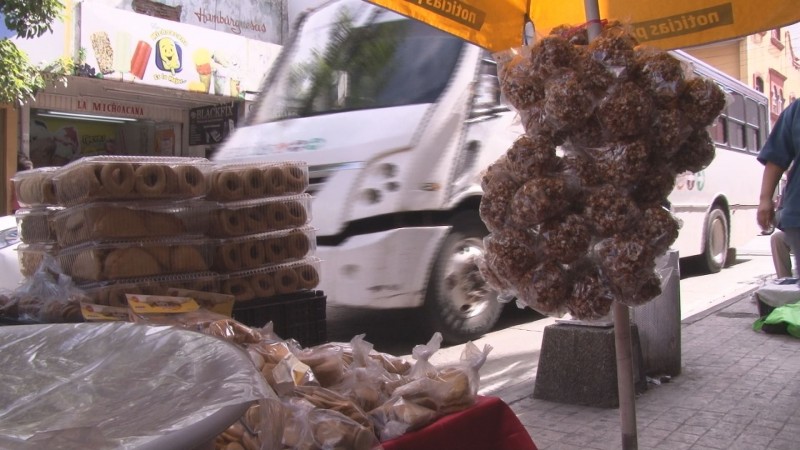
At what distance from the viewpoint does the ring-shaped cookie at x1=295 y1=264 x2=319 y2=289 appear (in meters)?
3.63

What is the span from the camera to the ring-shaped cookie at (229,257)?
3.44 metres

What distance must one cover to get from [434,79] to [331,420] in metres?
4.61

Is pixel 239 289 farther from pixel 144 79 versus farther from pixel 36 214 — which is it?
pixel 144 79

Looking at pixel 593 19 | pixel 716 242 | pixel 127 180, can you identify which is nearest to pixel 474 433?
pixel 593 19

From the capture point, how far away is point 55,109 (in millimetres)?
14883

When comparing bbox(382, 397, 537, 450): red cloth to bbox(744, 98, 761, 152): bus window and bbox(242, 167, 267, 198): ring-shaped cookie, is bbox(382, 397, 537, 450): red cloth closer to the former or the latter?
bbox(242, 167, 267, 198): ring-shaped cookie

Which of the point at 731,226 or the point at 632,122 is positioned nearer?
the point at 632,122

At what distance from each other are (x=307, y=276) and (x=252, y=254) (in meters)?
0.34

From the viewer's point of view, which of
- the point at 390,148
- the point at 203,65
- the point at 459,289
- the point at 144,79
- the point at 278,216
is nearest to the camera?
the point at 278,216

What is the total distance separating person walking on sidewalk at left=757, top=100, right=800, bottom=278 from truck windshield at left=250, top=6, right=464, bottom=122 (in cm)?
275

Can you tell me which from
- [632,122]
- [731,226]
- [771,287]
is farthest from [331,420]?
[731,226]

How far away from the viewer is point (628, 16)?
123 inches

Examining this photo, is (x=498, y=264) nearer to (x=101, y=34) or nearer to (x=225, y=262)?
(x=225, y=262)

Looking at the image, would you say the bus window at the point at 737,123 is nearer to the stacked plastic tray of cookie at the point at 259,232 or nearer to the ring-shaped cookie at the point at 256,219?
the stacked plastic tray of cookie at the point at 259,232
